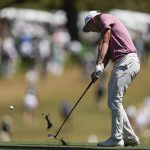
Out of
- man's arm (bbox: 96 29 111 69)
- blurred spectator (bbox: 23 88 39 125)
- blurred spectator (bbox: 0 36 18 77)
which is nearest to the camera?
man's arm (bbox: 96 29 111 69)

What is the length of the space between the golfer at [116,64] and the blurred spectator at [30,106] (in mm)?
22236

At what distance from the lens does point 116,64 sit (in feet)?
44.4

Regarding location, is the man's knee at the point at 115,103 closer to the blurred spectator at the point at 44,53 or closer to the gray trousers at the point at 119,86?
the gray trousers at the point at 119,86

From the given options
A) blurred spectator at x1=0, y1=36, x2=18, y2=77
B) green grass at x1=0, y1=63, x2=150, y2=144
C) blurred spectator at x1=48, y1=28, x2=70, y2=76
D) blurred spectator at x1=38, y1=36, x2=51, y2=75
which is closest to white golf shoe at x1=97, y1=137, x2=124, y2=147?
green grass at x1=0, y1=63, x2=150, y2=144

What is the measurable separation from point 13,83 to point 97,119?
5806mm

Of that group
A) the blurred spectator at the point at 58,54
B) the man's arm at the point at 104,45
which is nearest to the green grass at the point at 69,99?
the blurred spectator at the point at 58,54

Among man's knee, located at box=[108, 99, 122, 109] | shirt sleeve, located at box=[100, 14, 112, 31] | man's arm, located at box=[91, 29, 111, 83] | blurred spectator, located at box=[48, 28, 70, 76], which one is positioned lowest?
blurred spectator, located at box=[48, 28, 70, 76]

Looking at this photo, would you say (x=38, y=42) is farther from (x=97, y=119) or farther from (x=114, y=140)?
(x=114, y=140)

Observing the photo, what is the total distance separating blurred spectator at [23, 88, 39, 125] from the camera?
35.9m

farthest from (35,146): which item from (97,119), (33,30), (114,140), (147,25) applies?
(147,25)

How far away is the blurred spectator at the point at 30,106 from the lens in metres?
35.9

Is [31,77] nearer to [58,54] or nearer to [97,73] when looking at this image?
Result: [58,54]

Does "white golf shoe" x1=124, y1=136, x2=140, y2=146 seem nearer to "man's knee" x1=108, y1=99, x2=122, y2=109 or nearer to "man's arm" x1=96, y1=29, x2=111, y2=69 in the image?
"man's knee" x1=108, y1=99, x2=122, y2=109

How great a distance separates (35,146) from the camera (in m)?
13.7
